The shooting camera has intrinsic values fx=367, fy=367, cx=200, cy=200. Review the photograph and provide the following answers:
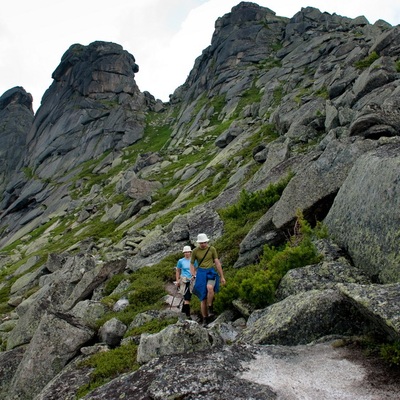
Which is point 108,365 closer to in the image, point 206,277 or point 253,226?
point 206,277

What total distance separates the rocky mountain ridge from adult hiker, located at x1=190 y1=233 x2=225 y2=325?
1045 mm

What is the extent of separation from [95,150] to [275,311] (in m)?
118

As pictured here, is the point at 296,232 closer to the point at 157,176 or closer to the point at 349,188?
the point at 349,188

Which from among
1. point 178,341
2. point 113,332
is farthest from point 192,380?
point 113,332

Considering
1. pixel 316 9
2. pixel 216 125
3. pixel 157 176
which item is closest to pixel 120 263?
pixel 157 176

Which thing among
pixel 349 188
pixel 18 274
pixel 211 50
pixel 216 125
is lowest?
pixel 18 274

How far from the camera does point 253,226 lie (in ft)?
62.3

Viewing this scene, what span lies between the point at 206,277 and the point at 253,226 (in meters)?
5.58

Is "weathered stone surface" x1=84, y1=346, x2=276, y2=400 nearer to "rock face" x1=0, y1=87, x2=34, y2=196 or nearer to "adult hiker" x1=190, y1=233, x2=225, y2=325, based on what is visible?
"adult hiker" x1=190, y1=233, x2=225, y2=325

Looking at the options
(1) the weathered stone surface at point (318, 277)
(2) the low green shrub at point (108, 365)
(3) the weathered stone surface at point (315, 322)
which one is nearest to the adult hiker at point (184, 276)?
(2) the low green shrub at point (108, 365)

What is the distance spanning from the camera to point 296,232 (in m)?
15.8

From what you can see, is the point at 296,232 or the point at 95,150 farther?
the point at 95,150

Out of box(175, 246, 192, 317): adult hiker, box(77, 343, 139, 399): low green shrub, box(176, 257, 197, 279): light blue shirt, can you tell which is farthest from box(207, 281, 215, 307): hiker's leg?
box(77, 343, 139, 399): low green shrub

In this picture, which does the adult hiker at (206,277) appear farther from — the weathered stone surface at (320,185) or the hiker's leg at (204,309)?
the weathered stone surface at (320,185)
